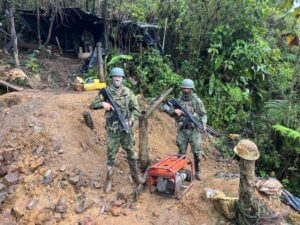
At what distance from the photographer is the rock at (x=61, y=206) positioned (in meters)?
6.59

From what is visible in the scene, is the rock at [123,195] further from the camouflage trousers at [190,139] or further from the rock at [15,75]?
the rock at [15,75]

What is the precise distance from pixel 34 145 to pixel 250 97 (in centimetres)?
698

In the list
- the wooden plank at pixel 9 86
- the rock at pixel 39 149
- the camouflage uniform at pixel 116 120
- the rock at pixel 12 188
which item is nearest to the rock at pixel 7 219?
the rock at pixel 12 188

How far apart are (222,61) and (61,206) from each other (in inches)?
276

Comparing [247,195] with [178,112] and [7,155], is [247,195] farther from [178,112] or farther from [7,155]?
[7,155]

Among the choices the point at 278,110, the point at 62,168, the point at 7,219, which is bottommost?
the point at 7,219

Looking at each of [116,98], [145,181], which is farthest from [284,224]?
[116,98]

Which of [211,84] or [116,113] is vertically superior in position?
[116,113]

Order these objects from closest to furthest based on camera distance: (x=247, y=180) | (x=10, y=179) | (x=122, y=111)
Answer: (x=247, y=180) → (x=122, y=111) → (x=10, y=179)

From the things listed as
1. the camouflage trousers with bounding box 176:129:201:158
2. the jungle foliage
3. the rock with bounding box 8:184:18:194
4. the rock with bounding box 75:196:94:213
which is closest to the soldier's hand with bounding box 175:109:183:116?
the camouflage trousers with bounding box 176:129:201:158

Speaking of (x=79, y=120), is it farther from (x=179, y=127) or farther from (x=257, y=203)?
(x=257, y=203)

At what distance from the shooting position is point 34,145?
25.3 ft

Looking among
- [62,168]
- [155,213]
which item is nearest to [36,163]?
[62,168]

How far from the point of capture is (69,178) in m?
7.14
